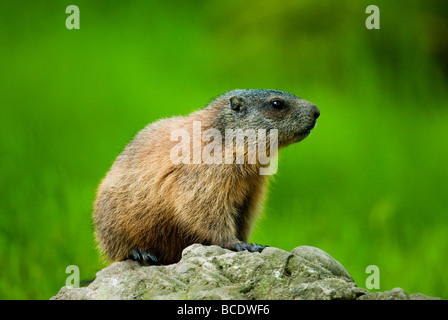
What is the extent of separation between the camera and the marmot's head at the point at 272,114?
151 inches

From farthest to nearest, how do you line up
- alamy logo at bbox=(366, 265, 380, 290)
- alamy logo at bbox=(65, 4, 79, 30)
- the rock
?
1. alamy logo at bbox=(65, 4, 79, 30)
2. alamy logo at bbox=(366, 265, 380, 290)
3. the rock

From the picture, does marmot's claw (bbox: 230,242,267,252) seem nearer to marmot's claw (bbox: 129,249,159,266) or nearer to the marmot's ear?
marmot's claw (bbox: 129,249,159,266)

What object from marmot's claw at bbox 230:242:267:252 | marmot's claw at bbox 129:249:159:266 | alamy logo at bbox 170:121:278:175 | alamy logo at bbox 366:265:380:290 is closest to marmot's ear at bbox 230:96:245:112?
alamy logo at bbox 170:121:278:175

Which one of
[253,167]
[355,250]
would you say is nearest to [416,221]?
[355,250]

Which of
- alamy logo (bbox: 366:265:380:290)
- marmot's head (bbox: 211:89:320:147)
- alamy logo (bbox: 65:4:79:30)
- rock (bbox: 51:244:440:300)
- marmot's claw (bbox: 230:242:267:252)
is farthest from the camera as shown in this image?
alamy logo (bbox: 65:4:79:30)

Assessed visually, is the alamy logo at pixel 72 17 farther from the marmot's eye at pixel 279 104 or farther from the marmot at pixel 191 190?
the marmot's eye at pixel 279 104

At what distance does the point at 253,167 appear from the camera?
3861 mm

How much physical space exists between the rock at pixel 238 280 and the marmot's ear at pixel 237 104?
1019mm

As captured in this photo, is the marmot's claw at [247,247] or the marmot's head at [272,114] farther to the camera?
the marmot's head at [272,114]

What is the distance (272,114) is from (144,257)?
111cm

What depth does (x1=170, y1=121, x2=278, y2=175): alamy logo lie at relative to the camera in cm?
379

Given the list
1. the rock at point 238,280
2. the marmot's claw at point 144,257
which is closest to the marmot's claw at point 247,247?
the rock at point 238,280
